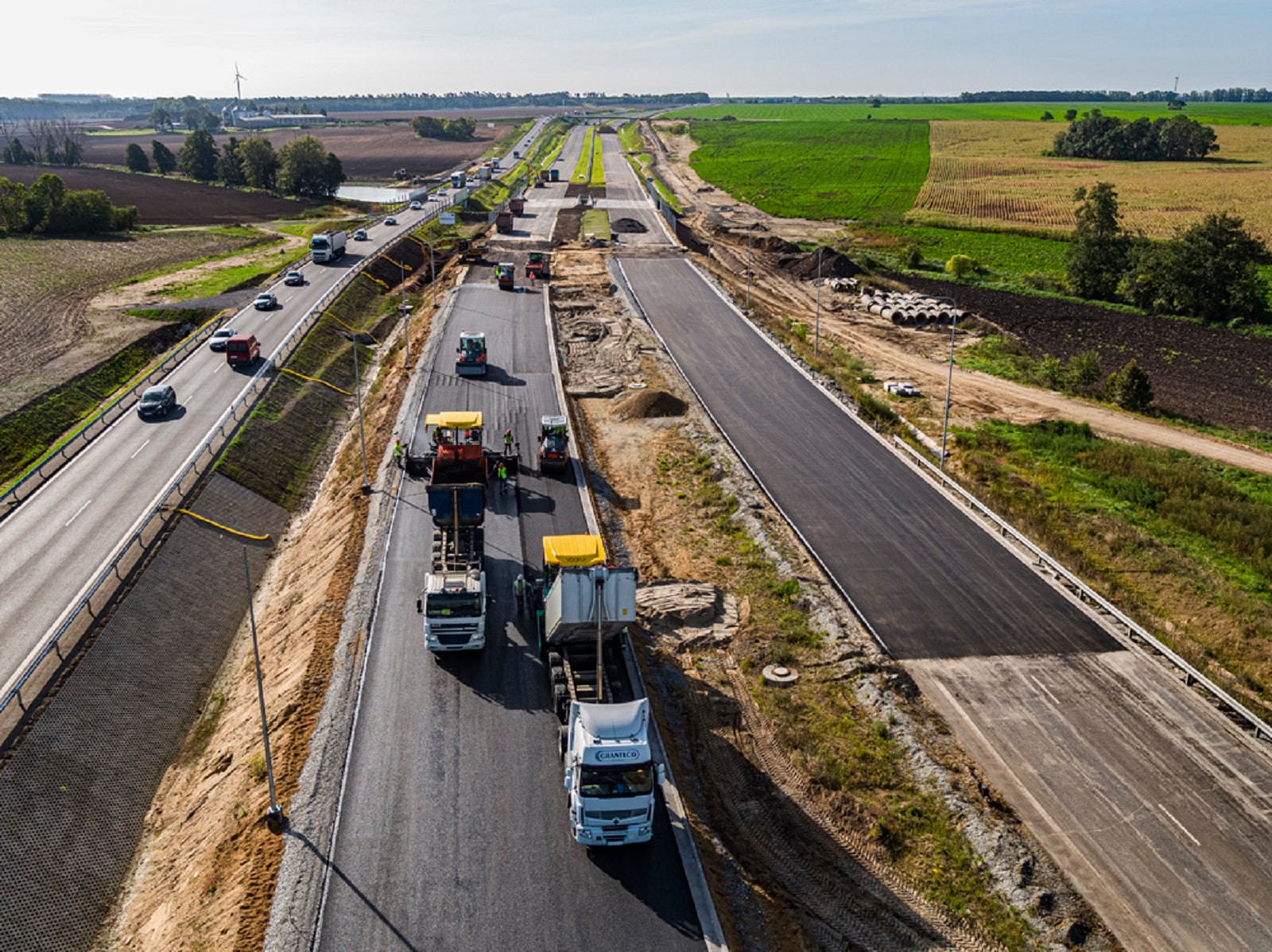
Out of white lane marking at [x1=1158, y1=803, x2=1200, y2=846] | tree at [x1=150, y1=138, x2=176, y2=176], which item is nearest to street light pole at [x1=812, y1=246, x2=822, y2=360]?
white lane marking at [x1=1158, y1=803, x2=1200, y2=846]

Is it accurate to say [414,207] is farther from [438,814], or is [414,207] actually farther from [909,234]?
[438,814]

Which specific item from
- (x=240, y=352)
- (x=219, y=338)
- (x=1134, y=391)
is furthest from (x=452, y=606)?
(x=1134, y=391)

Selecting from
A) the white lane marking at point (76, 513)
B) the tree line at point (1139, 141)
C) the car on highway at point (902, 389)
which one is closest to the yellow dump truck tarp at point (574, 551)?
the white lane marking at point (76, 513)

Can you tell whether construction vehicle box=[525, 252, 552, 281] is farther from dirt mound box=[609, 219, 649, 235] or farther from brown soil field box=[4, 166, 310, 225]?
brown soil field box=[4, 166, 310, 225]

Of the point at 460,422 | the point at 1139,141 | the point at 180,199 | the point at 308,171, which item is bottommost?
the point at 460,422

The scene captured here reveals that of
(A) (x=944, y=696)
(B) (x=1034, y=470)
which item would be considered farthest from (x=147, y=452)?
(B) (x=1034, y=470)

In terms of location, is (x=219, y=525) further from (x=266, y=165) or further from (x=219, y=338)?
(x=266, y=165)
